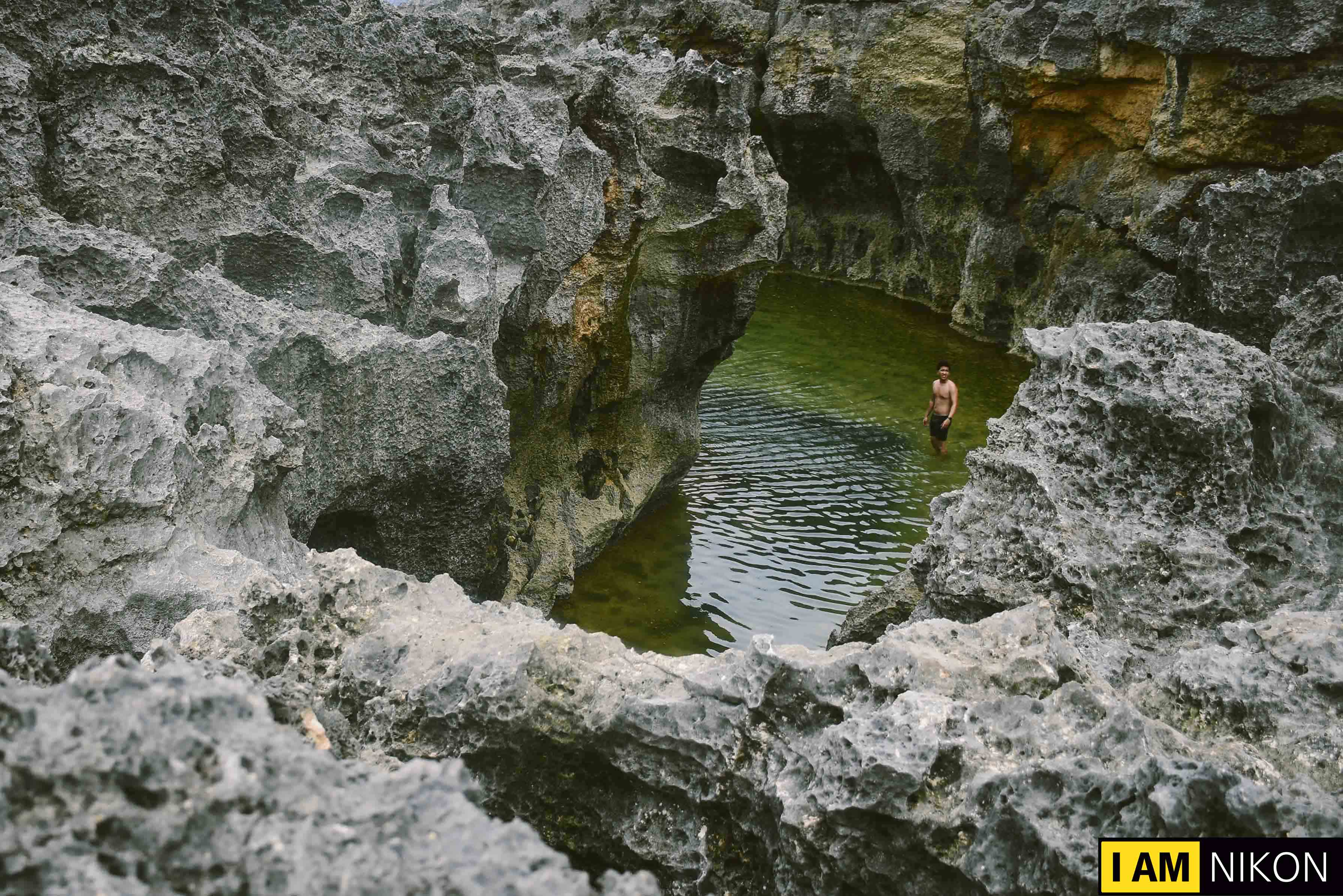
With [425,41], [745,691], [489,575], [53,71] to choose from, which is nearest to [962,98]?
[425,41]

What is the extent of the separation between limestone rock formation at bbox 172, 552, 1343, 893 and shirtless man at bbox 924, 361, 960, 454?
8938mm

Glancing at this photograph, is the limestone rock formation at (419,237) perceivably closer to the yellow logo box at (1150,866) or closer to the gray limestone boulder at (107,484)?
the gray limestone boulder at (107,484)

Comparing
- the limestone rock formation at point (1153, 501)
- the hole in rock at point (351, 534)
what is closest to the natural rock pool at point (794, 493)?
the hole in rock at point (351, 534)

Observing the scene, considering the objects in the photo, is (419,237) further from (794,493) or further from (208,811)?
(208,811)

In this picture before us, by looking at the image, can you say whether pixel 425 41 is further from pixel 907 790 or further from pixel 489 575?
pixel 907 790

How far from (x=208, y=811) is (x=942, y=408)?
1144 cm

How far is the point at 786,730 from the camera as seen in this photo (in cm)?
317

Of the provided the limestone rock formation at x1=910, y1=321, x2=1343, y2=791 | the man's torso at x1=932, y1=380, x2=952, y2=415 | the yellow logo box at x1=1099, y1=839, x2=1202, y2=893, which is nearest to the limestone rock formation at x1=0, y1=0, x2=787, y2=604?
the man's torso at x1=932, y1=380, x2=952, y2=415

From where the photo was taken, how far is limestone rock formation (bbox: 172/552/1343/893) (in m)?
2.75

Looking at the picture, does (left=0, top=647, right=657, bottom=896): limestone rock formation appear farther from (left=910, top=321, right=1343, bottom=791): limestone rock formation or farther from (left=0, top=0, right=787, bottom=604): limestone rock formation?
(left=0, top=0, right=787, bottom=604): limestone rock formation

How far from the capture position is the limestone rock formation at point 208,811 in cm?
173

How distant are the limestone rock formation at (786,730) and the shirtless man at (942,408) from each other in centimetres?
894

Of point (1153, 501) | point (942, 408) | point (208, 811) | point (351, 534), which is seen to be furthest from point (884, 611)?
point (942, 408)

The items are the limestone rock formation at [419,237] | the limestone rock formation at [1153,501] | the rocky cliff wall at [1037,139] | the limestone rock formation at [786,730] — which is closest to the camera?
the limestone rock formation at [786,730]
